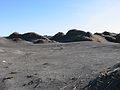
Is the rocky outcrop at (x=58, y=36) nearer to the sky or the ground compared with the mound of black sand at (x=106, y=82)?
nearer to the sky

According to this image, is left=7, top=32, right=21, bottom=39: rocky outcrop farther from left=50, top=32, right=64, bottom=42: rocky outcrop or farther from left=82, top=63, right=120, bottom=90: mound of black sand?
left=82, top=63, right=120, bottom=90: mound of black sand

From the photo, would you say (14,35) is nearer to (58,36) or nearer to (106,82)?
(58,36)

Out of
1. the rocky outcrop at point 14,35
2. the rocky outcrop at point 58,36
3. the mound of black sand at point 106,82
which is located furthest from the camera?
the rocky outcrop at point 58,36

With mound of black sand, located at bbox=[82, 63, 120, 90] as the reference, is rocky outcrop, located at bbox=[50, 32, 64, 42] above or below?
above

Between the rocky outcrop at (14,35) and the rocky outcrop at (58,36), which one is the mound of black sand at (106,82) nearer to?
the rocky outcrop at (58,36)

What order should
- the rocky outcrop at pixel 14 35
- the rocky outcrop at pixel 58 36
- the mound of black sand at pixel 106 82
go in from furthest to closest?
1. the rocky outcrop at pixel 58 36
2. the rocky outcrop at pixel 14 35
3. the mound of black sand at pixel 106 82

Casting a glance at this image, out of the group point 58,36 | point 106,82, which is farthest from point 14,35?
point 106,82

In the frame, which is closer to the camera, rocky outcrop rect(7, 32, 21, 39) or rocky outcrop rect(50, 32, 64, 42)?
rocky outcrop rect(7, 32, 21, 39)

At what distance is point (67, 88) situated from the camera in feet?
35.1

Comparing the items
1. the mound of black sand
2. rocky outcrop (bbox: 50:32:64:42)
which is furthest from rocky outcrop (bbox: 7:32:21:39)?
the mound of black sand

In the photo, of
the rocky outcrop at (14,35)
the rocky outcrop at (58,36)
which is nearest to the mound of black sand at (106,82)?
the rocky outcrop at (58,36)

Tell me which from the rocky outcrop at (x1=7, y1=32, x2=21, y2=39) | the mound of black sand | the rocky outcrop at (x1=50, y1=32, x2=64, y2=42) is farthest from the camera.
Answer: the rocky outcrop at (x1=50, y1=32, x2=64, y2=42)

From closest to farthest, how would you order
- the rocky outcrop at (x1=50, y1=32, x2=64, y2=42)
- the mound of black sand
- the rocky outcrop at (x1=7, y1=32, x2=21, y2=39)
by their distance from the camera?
the mound of black sand → the rocky outcrop at (x1=7, y1=32, x2=21, y2=39) → the rocky outcrop at (x1=50, y1=32, x2=64, y2=42)

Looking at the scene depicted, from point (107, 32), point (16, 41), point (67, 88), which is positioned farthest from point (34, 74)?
point (107, 32)
